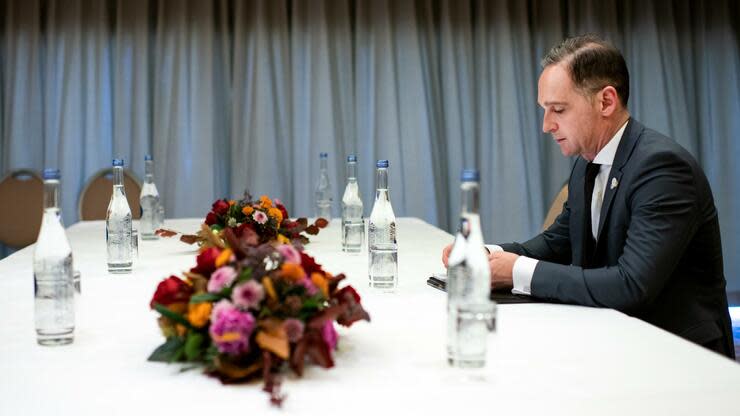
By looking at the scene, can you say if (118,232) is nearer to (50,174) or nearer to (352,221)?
(352,221)

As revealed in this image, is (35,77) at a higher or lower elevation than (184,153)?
higher

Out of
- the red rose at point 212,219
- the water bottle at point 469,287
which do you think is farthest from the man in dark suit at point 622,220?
the red rose at point 212,219

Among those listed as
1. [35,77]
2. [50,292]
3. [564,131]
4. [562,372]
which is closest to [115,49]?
[35,77]

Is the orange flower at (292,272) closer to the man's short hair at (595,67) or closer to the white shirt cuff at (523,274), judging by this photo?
the white shirt cuff at (523,274)

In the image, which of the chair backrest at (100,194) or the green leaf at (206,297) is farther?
the chair backrest at (100,194)

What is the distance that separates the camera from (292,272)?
1.36 meters

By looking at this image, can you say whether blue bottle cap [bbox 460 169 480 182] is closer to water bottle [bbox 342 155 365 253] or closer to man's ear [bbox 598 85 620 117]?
man's ear [bbox 598 85 620 117]

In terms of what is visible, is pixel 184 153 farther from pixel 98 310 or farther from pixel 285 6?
pixel 98 310

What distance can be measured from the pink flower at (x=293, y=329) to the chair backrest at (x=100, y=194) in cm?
396

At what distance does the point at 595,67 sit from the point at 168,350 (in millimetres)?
1404

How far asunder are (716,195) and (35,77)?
463cm

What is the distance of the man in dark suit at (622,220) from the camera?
1.95 metres

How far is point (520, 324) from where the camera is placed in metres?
1.72

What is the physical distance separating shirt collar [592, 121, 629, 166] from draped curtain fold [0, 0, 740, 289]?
3383 mm
